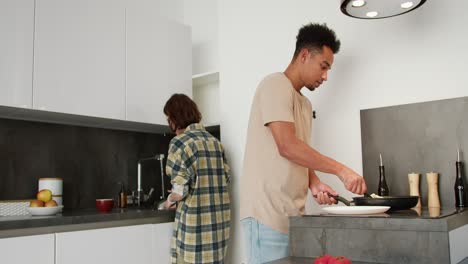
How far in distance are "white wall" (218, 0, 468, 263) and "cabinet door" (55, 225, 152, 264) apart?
561 millimetres

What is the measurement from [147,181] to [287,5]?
1439 millimetres

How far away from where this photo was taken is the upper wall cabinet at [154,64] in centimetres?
258

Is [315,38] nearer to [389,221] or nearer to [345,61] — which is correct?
[345,61]

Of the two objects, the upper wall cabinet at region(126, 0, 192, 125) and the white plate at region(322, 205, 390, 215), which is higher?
the upper wall cabinet at region(126, 0, 192, 125)

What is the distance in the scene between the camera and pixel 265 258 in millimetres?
1661

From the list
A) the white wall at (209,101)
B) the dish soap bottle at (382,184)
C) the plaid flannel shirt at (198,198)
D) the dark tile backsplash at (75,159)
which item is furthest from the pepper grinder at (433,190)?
the dark tile backsplash at (75,159)

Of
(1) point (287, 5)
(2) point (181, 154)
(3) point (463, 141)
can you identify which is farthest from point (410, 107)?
(2) point (181, 154)

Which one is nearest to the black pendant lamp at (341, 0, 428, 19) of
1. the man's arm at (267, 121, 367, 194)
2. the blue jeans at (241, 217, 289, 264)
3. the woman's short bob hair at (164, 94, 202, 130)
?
the man's arm at (267, 121, 367, 194)

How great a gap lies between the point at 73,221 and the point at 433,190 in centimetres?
156

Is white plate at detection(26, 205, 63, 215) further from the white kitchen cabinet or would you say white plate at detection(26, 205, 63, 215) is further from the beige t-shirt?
the beige t-shirt

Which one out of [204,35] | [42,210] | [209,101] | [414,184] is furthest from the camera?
[204,35]

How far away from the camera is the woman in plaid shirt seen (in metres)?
2.21

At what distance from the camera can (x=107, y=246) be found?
2121 mm

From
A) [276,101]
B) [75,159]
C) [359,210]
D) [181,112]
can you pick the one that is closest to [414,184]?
[359,210]
